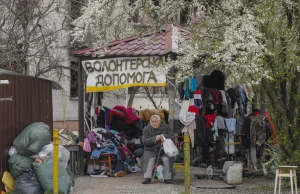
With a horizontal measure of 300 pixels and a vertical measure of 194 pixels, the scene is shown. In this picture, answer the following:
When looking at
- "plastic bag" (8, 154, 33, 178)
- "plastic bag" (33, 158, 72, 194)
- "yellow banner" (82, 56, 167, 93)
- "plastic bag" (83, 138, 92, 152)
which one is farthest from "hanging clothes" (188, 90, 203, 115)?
"plastic bag" (8, 154, 33, 178)

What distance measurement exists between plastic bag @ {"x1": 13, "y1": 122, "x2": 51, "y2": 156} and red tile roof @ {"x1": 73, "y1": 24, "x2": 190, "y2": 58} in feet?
9.77

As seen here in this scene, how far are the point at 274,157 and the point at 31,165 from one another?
4560 mm

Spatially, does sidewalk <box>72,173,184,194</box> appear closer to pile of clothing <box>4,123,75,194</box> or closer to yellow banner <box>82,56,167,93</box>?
pile of clothing <box>4,123,75,194</box>

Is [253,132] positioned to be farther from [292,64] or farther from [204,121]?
[292,64]

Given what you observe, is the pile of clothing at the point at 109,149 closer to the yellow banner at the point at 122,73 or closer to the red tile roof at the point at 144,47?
the yellow banner at the point at 122,73

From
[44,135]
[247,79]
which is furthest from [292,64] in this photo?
[44,135]

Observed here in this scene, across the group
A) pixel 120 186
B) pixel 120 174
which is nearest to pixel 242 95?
pixel 120 174

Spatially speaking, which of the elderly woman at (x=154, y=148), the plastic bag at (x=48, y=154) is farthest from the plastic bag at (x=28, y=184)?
the elderly woman at (x=154, y=148)

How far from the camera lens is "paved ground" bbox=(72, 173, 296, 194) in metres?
11.6

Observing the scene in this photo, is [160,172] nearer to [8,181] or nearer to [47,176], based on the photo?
[47,176]

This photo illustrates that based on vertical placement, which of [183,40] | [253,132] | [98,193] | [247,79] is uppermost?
[183,40]

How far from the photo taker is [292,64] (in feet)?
35.0

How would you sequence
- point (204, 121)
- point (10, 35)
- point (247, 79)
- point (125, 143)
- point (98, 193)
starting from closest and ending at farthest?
point (247, 79) → point (98, 193) → point (204, 121) → point (125, 143) → point (10, 35)

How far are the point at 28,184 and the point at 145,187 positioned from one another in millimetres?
2439
